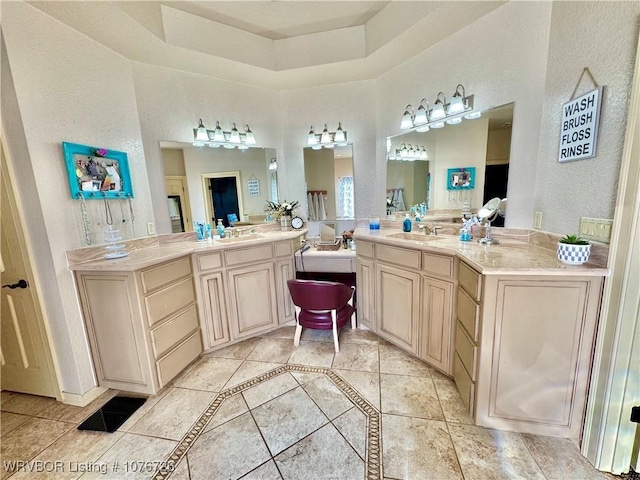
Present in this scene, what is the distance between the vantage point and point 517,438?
56.4 inches

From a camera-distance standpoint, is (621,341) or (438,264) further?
(438,264)

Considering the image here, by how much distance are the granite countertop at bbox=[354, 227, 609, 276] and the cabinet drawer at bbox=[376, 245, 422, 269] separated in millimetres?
51

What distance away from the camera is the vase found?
312cm

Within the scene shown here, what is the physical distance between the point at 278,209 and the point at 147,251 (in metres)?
1.45

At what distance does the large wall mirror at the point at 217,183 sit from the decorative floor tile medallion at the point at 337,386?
1.60 m

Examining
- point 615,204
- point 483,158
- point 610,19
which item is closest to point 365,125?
point 483,158

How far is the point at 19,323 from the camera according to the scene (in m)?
1.77

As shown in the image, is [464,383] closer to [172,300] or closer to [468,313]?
[468,313]

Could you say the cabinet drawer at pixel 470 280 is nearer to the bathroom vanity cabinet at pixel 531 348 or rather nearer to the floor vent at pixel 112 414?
the bathroom vanity cabinet at pixel 531 348

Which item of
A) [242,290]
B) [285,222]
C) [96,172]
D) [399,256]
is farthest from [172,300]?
[399,256]

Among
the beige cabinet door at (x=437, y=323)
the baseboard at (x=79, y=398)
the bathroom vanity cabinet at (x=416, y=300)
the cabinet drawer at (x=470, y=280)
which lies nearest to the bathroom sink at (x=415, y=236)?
the bathroom vanity cabinet at (x=416, y=300)

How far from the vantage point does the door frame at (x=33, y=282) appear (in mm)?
1526

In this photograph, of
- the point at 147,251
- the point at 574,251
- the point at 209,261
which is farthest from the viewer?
the point at 209,261

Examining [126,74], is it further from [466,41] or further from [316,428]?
[316,428]
